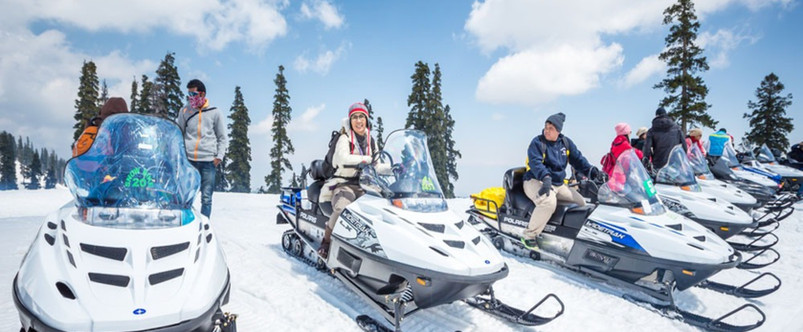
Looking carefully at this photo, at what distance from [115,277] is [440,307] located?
255 cm

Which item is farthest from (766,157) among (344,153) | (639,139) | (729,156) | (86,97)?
(86,97)

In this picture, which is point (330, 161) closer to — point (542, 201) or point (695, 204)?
point (542, 201)

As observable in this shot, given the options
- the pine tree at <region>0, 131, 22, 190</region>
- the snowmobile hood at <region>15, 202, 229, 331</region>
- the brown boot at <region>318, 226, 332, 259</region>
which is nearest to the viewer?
the snowmobile hood at <region>15, 202, 229, 331</region>

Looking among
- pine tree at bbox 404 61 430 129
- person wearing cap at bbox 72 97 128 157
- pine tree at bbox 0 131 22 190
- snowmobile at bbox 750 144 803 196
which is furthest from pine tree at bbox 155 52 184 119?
pine tree at bbox 0 131 22 190

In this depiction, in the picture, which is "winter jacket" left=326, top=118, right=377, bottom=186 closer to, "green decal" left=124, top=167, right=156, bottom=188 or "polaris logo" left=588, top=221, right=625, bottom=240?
"green decal" left=124, top=167, right=156, bottom=188

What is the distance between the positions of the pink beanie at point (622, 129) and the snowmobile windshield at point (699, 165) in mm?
2146

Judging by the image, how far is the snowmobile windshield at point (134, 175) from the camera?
2365 mm

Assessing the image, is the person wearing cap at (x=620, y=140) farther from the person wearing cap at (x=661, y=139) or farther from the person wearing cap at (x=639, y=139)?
the person wearing cap at (x=639, y=139)

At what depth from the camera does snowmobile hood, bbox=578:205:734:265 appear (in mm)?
3600

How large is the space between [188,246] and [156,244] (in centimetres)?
18

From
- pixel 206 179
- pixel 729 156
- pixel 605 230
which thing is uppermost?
pixel 729 156

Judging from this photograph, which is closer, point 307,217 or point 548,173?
point 548,173

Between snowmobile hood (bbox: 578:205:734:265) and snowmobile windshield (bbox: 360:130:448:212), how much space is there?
209 cm

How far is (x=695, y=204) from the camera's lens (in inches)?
221
